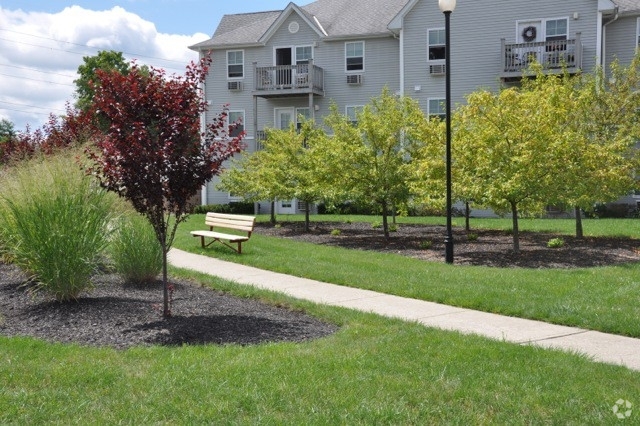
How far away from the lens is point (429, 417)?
15.0ft

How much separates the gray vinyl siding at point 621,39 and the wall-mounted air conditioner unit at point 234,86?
17.2 metres

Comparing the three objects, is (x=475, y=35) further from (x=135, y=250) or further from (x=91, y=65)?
(x=91, y=65)

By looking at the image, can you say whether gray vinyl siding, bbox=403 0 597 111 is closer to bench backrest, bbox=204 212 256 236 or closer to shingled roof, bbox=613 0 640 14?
shingled roof, bbox=613 0 640 14

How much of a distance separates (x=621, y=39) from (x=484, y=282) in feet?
72.7

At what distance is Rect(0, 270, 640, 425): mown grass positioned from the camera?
463 cm

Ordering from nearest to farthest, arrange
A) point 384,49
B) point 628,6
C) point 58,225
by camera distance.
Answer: point 58,225
point 628,6
point 384,49

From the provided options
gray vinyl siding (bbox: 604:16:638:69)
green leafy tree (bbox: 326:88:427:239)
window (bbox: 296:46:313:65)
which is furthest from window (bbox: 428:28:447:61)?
green leafy tree (bbox: 326:88:427:239)

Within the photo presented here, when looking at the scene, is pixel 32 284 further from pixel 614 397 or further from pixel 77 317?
pixel 614 397

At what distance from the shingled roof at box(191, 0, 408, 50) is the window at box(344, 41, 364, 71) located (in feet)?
1.91

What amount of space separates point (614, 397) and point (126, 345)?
4415 millimetres

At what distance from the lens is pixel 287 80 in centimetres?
3256

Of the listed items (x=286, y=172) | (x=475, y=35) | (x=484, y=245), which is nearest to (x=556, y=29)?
(x=475, y=35)

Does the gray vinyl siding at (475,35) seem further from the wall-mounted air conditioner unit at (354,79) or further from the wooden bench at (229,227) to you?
the wooden bench at (229,227)

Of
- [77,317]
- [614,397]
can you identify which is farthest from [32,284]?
[614,397]
